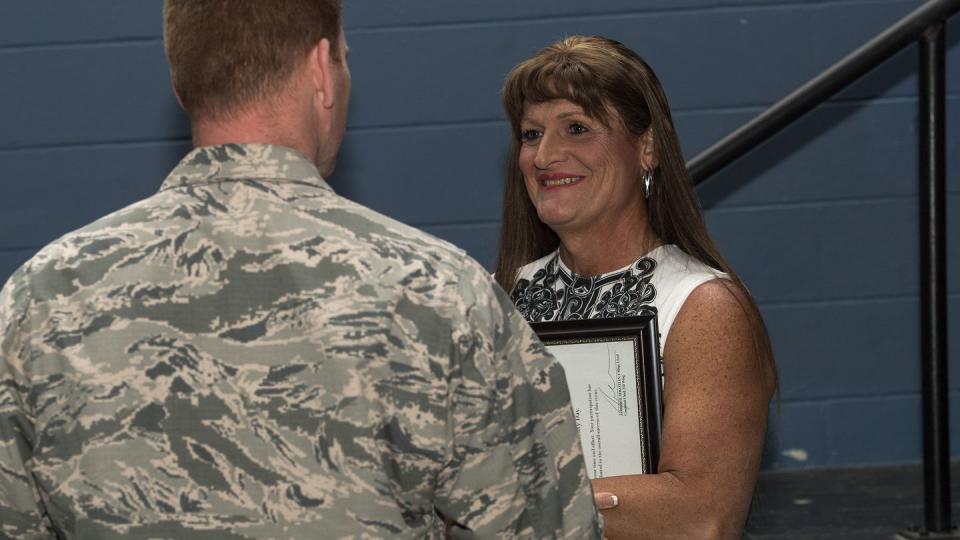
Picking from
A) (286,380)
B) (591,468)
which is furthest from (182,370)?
(591,468)

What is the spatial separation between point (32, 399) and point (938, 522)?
2321 millimetres

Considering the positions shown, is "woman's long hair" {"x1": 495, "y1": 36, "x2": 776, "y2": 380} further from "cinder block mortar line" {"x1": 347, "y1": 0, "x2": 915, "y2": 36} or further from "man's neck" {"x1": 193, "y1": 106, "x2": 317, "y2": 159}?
"cinder block mortar line" {"x1": 347, "y1": 0, "x2": 915, "y2": 36}

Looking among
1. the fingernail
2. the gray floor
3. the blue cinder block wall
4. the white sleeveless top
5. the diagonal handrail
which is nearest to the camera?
the fingernail

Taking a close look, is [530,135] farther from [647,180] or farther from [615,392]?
[615,392]

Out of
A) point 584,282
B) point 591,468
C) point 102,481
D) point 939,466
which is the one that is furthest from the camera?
point 939,466

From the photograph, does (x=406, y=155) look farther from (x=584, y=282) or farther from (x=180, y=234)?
(x=180, y=234)

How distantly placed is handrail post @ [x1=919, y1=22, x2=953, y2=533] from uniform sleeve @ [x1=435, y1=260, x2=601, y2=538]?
1868 mm

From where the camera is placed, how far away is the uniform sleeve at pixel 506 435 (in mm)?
1128

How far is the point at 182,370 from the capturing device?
1.10 metres

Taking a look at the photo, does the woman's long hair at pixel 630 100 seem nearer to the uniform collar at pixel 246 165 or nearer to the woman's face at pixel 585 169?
the woman's face at pixel 585 169

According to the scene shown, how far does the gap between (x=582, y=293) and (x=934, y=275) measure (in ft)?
4.12

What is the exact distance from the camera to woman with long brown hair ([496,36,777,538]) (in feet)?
5.59
